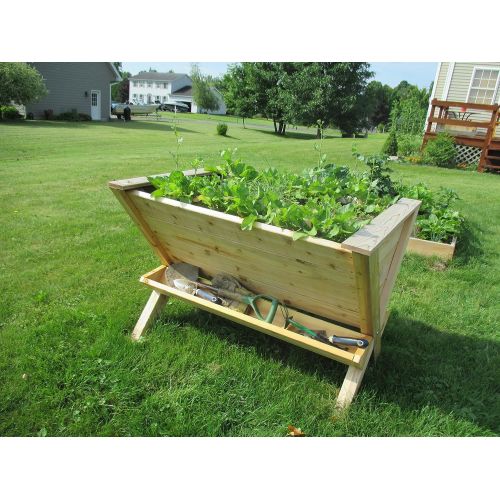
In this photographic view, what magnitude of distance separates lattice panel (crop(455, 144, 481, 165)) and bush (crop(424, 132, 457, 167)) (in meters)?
0.72

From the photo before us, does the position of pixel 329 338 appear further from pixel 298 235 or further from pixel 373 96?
pixel 373 96

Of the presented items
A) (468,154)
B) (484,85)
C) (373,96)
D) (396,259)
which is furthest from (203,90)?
(396,259)

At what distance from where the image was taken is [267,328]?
6.90 ft

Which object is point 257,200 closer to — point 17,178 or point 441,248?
point 441,248

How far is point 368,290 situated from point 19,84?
1960 centimetres

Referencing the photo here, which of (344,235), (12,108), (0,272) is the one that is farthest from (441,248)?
(12,108)

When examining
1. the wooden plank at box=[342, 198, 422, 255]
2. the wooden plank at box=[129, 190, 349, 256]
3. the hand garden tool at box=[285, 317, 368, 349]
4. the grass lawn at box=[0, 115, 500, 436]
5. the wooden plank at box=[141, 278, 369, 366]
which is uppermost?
the wooden plank at box=[342, 198, 422, 255]

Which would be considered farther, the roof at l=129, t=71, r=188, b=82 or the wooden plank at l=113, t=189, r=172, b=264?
the roof at l=129, t=71, r=188, b=82

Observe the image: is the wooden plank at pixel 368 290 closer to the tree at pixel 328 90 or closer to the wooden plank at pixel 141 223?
the wooden plank at pixel 141 223

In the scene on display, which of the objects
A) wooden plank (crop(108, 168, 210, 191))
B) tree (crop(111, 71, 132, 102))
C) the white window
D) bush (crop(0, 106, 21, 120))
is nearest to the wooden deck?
the white window

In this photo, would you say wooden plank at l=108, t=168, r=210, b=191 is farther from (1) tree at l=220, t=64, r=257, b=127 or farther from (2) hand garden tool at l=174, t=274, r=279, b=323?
(1) tree at l=220, t=64, r=257, b=127

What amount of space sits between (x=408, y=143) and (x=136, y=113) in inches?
862

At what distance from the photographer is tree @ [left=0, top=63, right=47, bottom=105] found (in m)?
16.4

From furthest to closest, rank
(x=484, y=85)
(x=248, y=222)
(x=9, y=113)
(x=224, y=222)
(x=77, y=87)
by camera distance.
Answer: (x=77, y=87) → (x=9, y=113) → (x=484, y=85) → (x=224, y=222) → (x=248, y=222)
